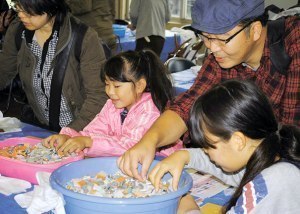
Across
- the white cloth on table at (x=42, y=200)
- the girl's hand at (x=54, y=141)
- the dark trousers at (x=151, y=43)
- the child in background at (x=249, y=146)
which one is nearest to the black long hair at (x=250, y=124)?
the child in background at (x=249, y=146)

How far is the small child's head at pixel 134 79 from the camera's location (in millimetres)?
2021

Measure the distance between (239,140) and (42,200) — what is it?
0.60 metres

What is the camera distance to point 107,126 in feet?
6.86

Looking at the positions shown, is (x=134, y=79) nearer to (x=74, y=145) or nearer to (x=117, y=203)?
(x=74, y=145)

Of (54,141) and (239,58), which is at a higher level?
(239,58)

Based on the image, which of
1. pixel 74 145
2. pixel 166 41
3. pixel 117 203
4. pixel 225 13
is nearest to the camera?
pixel 117 203

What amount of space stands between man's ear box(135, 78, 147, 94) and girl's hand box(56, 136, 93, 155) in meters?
0.36

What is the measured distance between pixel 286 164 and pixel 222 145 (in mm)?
181

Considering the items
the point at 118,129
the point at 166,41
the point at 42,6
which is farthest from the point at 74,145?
the point at 166,41

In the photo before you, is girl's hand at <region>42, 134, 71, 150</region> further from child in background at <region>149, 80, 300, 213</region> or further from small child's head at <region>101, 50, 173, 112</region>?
child in background at <region>149, 80, 300, 213</region>

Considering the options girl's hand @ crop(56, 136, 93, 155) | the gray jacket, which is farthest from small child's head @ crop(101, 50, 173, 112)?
girl's hand @ crop(56, 136, 93, 155)

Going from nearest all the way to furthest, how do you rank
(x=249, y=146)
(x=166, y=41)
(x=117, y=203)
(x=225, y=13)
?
(x=117, y=203), (x=249, y=146), (x=225, y=13), (x=166, y=41)

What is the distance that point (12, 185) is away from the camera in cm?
154

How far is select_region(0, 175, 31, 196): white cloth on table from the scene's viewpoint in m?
1.51
